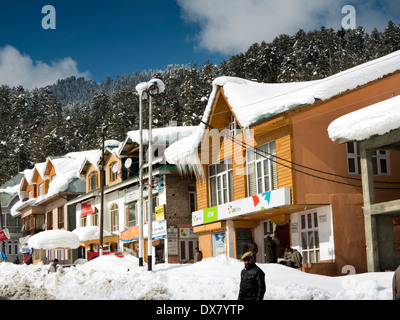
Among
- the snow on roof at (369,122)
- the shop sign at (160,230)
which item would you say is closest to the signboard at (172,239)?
the shop sign at (160,230)

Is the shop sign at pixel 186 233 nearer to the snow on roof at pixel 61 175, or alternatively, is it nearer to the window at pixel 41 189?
the snow on roof at pixel 61 175

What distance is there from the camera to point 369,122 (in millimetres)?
22031

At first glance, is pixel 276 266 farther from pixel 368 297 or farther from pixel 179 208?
pixel 179 208

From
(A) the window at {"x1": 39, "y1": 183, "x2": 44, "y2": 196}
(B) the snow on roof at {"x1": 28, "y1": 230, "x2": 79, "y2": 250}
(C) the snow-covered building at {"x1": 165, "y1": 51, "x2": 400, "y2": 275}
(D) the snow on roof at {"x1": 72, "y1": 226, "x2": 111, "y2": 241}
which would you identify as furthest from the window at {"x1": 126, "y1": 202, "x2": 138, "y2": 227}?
(A) the window at {"x1": 39, "y1": 183, "x2": 44, "y2": 196}

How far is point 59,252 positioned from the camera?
2121 inches

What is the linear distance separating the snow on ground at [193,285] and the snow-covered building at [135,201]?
38.4 feet

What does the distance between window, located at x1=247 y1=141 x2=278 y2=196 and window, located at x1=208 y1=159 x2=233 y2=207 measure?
1642 mm

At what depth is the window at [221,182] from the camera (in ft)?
99.5

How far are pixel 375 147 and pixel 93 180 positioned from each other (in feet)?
102

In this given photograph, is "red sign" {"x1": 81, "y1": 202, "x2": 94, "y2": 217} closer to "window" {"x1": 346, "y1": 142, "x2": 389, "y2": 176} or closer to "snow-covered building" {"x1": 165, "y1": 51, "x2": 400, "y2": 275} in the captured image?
"snow-covered building" {"x1": 165, "y1": 51, "x2": 400, "y2": 275}

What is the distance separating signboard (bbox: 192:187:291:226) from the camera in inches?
1001
